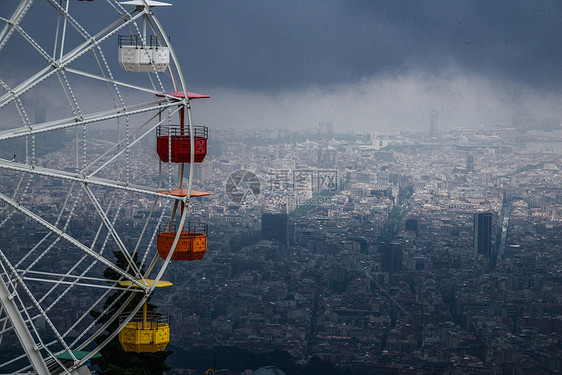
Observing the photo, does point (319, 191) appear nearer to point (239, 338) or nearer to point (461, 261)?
point (461, 261)

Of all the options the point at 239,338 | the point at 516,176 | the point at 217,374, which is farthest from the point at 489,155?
the point at 217,374

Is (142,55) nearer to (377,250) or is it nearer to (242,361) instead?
(242,361)

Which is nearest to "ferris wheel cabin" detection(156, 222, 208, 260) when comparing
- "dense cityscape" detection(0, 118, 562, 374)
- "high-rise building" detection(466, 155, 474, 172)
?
"dense cityscape" detection(0, 118, 562, 374)

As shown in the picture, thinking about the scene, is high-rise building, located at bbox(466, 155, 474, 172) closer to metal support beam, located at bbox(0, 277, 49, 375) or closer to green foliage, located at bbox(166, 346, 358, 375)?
green foliage, located at bbox(166, 346, 358, 375)

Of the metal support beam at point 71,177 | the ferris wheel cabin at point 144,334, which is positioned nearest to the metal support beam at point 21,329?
the metal support beam at point 71,177

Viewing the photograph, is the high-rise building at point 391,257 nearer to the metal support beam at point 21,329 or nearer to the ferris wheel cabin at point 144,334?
the ferris wheel cabin at point 144,334

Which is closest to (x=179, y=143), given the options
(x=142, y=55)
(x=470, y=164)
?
(x=142, y=55)
